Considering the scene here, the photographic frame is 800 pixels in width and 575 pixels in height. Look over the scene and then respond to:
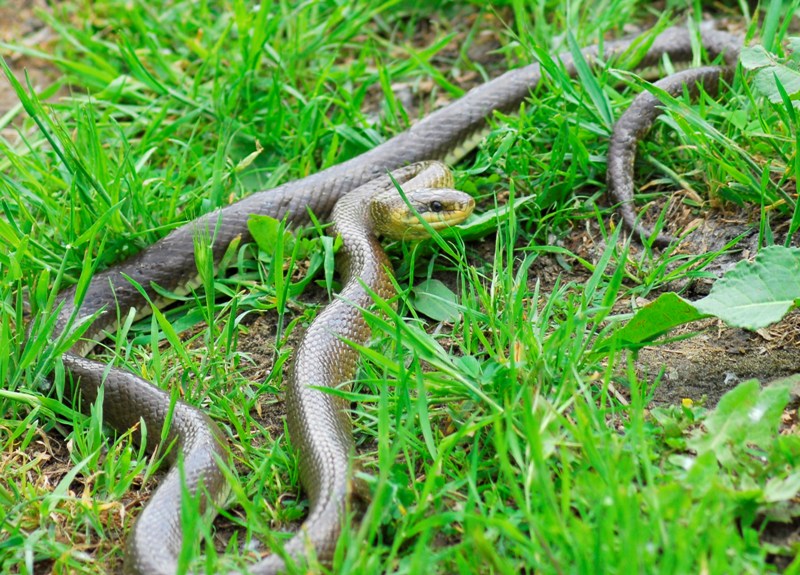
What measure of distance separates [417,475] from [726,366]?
54.8 inches

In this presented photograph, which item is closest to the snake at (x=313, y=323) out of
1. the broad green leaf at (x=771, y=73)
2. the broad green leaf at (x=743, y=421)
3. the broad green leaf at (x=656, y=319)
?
the broad green leaf at (x=771, y=73)

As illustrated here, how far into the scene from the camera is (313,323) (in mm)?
4402

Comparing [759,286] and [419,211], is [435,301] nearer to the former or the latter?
[419,211]

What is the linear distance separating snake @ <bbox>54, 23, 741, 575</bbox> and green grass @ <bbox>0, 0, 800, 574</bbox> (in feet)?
0.38

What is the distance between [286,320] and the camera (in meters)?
4.85

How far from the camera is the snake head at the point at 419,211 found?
4.93 meters

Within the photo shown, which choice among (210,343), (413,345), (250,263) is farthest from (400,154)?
(413,345)

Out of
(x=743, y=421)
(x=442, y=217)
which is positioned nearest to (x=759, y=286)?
(x=743, y=421)

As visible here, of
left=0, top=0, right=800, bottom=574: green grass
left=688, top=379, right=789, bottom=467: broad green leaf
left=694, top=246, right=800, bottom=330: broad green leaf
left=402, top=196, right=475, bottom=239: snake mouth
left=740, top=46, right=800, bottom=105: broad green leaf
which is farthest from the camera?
left=402, top=196, right=475, bottom=239: snake mouth

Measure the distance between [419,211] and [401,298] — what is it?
2.73ft

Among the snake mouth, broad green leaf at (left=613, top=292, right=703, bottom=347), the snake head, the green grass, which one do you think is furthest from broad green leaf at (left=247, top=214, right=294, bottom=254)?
broad green leaf at (left=613, top=292, right=703, bottom=347)

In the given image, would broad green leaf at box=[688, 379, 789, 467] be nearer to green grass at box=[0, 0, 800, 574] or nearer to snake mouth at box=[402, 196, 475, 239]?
green grass at box=[0, 0, 800, 574]

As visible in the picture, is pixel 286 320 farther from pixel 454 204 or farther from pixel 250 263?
pixel 454 204

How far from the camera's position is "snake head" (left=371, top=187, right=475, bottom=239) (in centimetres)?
493
